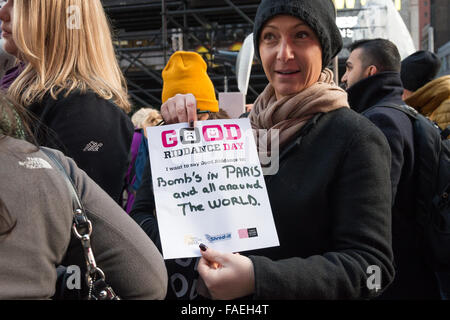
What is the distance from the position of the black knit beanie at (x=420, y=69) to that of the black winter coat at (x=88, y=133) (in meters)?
2.62

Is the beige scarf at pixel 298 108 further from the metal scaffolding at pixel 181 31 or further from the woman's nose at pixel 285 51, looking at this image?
the metal scaffolding at pixel 181 31

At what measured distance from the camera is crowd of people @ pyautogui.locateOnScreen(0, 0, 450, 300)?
0.81 meters

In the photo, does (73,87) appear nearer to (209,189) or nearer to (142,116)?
(209,189)

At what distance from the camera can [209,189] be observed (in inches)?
43.8

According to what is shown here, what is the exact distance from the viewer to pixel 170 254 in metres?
1.04

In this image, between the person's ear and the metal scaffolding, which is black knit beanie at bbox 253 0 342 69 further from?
the metal scaffolding

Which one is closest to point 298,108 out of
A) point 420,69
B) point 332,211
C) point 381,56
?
point 332,211

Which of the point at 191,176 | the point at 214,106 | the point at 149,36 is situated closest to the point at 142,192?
the point at 191,176

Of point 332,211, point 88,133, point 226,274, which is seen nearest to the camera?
point 226,274

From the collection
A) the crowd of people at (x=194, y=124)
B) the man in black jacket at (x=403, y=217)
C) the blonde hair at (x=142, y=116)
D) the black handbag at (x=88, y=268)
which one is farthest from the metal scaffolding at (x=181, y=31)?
the black handbag at (x=88, y=268)

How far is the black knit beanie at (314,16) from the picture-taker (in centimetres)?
128

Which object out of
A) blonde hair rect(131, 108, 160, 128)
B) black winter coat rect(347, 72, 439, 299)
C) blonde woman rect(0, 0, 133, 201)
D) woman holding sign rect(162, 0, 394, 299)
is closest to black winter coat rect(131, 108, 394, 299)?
woman holding sign rect(162, 0, 394, 299)

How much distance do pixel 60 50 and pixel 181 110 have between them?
1.91ft
